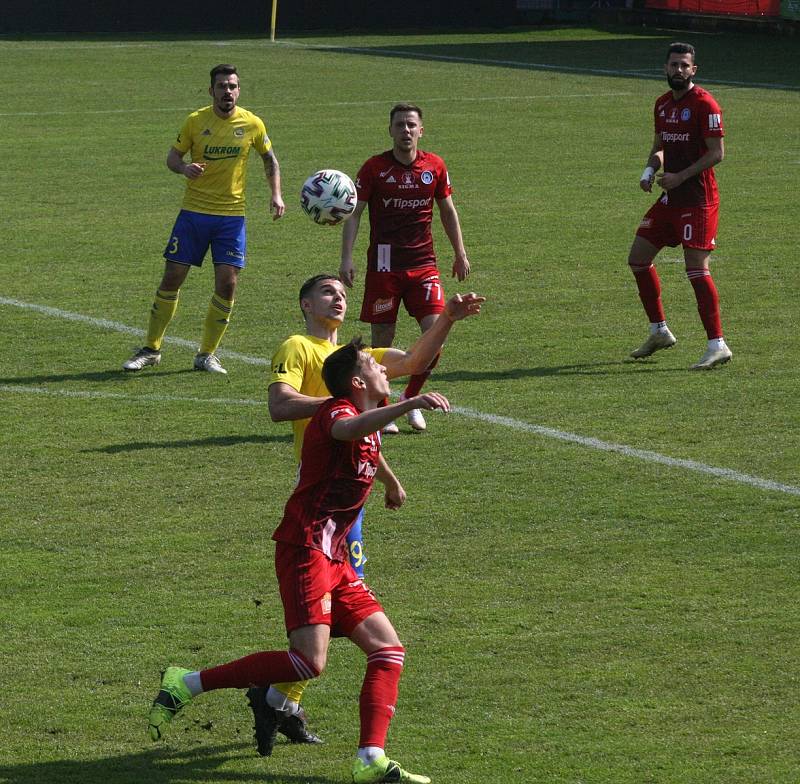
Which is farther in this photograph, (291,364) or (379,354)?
(379,354)

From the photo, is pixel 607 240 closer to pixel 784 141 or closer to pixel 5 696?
pixel 784 141

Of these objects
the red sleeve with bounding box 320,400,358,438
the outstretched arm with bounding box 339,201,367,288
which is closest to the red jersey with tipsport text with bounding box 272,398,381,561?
the red sleeve with bounding box 320,400,358,438

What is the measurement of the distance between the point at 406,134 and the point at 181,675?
5605 mm

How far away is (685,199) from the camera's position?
1282 cm

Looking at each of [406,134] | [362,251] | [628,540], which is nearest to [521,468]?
[628,540]

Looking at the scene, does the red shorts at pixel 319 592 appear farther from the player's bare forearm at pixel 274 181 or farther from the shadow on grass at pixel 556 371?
the player's bare forearm at pixel 274 181

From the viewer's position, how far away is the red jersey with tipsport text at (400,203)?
11.2 metres

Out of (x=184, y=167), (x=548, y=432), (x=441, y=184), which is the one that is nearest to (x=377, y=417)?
(x=548, y=432)

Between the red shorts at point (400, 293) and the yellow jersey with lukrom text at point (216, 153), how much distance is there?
196 cm

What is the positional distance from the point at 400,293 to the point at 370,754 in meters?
5.88

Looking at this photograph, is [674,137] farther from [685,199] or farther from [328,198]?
[328,198]

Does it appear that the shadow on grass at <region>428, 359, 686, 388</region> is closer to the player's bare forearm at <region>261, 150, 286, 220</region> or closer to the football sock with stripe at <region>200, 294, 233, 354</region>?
the football sock with stripe at <region>200, 294, 233, 354</region>

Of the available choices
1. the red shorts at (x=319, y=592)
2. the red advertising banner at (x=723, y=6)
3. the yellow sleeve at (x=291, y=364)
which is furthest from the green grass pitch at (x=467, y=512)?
the red advertising banner at (x=723, y=6)

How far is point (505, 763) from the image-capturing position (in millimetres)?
6082
